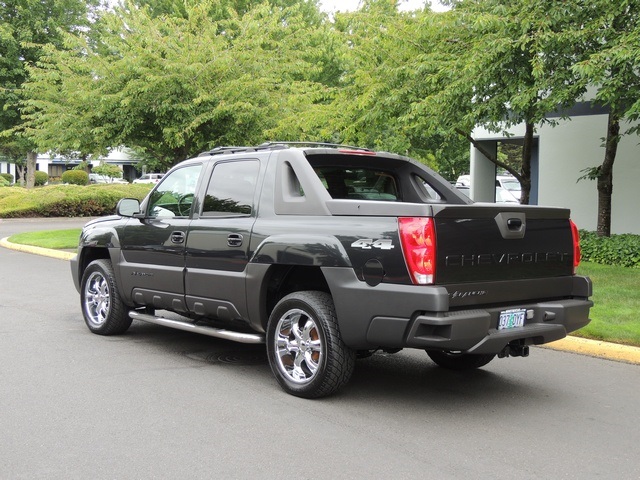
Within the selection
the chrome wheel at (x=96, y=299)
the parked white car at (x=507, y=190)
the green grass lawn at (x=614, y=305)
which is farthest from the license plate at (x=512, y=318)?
the parked white car at (x=507, y=190)

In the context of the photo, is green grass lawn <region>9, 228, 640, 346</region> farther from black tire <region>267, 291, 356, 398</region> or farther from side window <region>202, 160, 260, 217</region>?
side window <region>202, 160, 260, 217</region>

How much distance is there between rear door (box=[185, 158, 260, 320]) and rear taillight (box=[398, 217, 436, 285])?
1.64 metres

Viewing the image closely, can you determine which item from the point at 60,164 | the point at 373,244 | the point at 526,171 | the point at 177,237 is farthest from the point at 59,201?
the point at 60,164

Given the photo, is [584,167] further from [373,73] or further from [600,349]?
[600,349]

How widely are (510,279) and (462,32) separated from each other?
25.2 ft

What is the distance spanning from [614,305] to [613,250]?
14.0 feet

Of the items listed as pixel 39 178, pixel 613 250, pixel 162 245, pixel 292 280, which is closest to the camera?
pixel 292 280

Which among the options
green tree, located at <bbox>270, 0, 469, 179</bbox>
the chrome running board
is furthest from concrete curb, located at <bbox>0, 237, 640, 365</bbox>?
green tree, located at <bbox>270, 0, 469, 179</bbox>

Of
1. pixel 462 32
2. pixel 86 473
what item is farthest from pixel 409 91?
pixel 86 473

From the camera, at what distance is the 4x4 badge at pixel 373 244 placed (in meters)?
4.95

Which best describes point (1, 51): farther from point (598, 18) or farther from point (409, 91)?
point (598, 18)

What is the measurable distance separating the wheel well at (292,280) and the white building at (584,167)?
37.6 feet

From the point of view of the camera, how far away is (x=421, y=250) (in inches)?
190

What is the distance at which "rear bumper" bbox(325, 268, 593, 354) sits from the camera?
4781 mm
